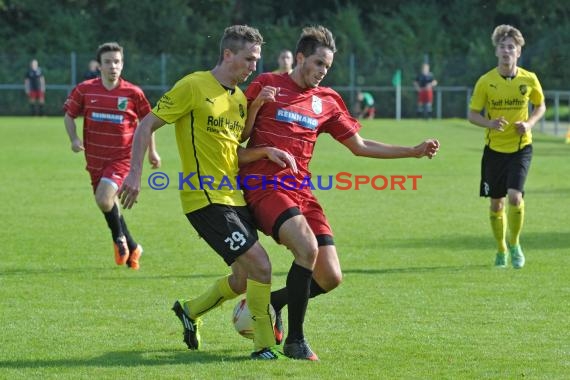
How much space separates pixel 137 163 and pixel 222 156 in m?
0.50

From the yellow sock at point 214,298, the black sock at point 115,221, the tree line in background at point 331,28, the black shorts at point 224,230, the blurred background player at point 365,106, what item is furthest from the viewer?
the tree line in background at point 331,28

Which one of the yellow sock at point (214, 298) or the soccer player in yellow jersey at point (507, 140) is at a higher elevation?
the soccer player in yellow jersey at point (507, 140)

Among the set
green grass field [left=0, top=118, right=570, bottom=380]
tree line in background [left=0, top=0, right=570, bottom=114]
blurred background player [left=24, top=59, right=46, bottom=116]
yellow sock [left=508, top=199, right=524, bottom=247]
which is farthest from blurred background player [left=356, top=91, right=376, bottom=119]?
yellow sock [left=508, top=199, right=524, bottom=247]

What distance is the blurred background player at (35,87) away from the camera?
145 feet

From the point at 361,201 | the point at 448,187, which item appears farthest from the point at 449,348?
the point at 448,187

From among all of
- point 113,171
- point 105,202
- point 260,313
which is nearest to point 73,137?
point 113,171

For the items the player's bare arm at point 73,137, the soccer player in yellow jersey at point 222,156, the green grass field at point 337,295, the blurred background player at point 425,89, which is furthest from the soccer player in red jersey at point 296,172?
the blurred background player at point 425,89

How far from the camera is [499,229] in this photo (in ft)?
36.1

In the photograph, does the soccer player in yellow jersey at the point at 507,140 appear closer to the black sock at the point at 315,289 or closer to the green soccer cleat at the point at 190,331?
the black sock at the point at 315,289

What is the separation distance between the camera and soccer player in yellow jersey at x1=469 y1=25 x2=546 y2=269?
10859 millimetres

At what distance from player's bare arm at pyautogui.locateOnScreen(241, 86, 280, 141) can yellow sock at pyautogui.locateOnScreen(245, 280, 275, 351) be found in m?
0.90

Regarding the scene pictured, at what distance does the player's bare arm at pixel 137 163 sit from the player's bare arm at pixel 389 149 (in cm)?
133

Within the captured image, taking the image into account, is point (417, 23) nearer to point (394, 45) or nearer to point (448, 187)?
point (394, 45)

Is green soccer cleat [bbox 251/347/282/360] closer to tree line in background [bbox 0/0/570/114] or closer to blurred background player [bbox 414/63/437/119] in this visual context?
blurred background player [bbox 414/63/437/119]
